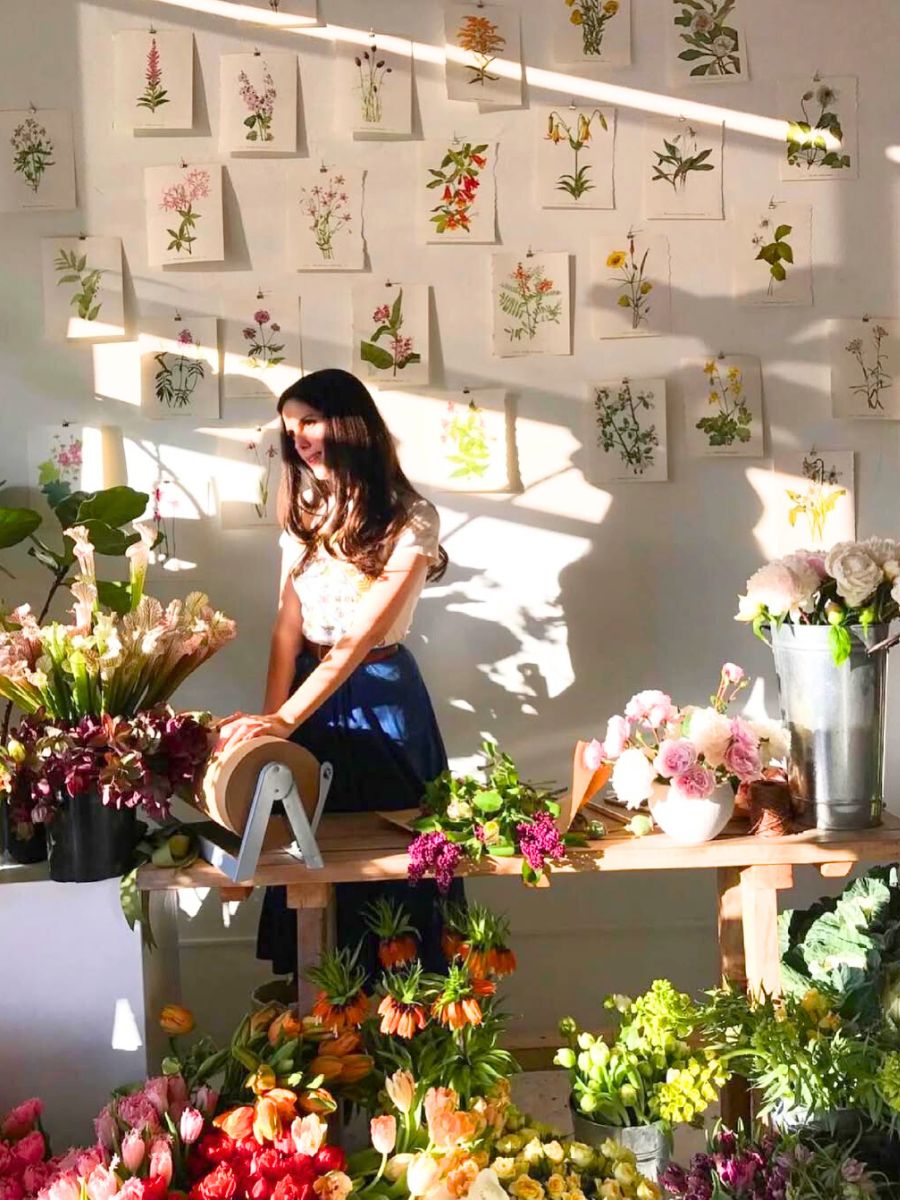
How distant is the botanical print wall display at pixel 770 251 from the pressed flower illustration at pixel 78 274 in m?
1.46

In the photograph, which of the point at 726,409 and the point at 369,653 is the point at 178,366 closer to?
the point at 369,653

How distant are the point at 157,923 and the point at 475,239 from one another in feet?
5.37

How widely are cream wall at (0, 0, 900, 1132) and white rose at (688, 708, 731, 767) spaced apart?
79cm

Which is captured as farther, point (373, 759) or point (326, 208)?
point (326, 208)

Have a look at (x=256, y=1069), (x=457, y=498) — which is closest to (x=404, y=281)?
(x=457, y=498)

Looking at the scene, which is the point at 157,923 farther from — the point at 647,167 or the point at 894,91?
the point at 894,91

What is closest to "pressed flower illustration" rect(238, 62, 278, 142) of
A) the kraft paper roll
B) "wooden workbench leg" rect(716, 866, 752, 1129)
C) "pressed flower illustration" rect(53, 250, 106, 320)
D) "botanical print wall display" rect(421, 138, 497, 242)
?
"botanical print wall display" rect(421, 138, 497, 242)

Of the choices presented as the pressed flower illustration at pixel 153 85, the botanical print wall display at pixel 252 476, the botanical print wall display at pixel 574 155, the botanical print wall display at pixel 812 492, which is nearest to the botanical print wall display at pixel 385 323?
the botanical print wall display at pixel 252 476

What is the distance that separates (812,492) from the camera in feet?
9.68

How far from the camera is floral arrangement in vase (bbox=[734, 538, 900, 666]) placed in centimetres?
211

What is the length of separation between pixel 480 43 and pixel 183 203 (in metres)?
0.76

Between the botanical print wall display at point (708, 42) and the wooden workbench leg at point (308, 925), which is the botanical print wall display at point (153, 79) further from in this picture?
the wooden workbench leg at point (308, 925)

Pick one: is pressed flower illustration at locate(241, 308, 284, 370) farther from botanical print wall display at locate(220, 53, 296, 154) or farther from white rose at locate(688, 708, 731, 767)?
white rose at locate(688, 708, 731, 767)

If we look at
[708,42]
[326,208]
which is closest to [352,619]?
[326,208]
